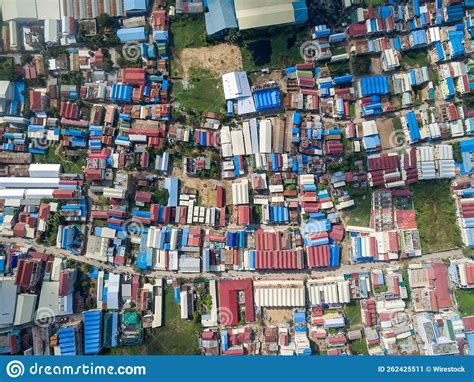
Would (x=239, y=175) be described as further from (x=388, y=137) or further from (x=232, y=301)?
(x=388, y=137)

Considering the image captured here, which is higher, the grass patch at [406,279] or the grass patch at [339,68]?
the grass patch at [339,68]

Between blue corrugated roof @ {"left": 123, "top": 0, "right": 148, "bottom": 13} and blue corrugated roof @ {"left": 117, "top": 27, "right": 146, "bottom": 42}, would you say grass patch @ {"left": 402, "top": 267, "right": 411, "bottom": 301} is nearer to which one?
blue corrugated roof @ {"left": 117, "top": 27, "right": 146, "bottom": 42}

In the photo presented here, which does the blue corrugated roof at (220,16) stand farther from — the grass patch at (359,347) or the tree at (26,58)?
the grass patch at (359,347)

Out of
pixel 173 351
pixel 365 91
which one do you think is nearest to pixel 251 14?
pixel 365 91

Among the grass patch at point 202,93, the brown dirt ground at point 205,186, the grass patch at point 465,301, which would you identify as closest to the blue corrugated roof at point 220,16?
the grass patch at point 202,93

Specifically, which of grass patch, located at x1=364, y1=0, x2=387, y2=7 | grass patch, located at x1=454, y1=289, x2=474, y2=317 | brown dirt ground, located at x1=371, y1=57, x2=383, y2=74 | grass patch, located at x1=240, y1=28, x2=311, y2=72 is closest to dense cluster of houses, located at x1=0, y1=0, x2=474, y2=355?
brown dirt ground, located at x1=371, y1=57, x2=383, y2=74

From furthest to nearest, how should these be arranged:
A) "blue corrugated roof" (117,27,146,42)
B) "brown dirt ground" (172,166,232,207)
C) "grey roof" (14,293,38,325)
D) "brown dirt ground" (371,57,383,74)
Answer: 1. "brown dirt ground" (371,57,383,74)
2. "brown dirt ground" (172,166,232,207)
3. "blue corrugated roof" (117,27,146,42)
4. "grey roof" (14,293,38,325)

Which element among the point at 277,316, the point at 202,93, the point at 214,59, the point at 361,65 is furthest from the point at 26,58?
the point at 277,316
